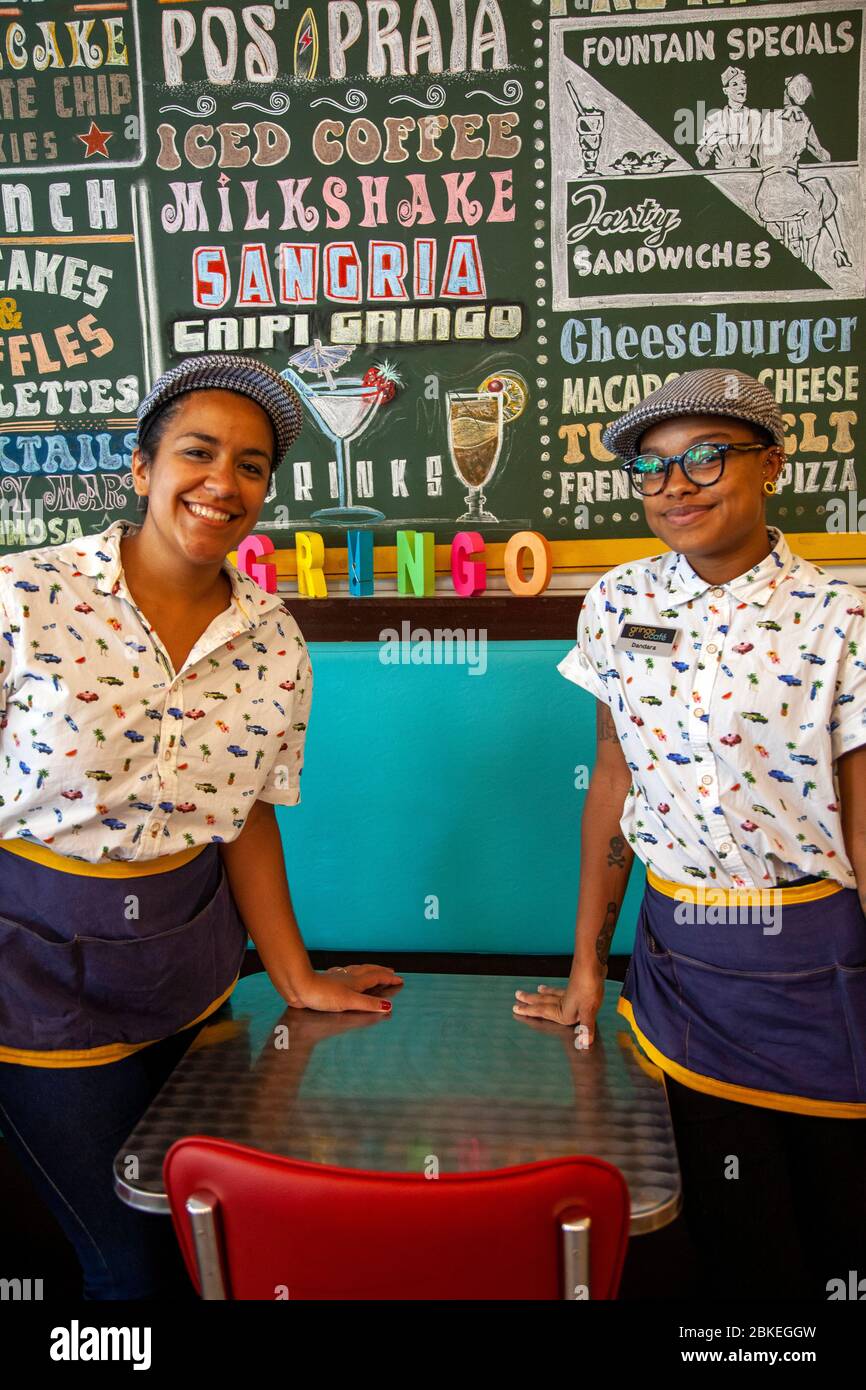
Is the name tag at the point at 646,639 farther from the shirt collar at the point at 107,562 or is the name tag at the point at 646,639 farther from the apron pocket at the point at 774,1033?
the shirt collar at the point at 107,562

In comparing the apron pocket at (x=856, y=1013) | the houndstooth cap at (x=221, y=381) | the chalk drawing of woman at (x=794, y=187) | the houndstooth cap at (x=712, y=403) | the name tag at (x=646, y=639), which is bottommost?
the apron pocket at (x=856, y=1013)

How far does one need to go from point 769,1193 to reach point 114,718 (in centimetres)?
115

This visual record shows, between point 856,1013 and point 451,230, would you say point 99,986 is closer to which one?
point 856,1013

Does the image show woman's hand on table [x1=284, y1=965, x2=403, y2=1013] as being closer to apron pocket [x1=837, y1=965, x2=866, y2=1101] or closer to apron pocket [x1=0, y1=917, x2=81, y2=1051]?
apron pocket [x1=0, y1=917, x2=81, y2=1051]

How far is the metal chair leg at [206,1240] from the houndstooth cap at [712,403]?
3.75 ft

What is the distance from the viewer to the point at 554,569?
2652 millimetres

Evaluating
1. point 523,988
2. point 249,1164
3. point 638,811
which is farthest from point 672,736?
point 249,1164

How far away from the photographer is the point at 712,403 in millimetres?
1428

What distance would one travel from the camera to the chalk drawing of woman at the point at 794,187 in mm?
2457

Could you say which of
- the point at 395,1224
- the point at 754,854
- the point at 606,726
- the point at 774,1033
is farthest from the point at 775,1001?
the point at 395,1224

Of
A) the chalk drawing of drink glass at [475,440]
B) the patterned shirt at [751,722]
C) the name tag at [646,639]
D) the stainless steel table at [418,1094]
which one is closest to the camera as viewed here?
the stainless steel table at [418,1094]

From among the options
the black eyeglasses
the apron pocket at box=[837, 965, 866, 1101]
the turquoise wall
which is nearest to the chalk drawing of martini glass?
the turquoise wall

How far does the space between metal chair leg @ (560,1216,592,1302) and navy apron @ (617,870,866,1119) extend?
0.50 metres

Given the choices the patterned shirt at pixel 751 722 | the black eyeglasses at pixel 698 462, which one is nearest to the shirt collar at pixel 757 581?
the patterned shirt at pixel 751 722
